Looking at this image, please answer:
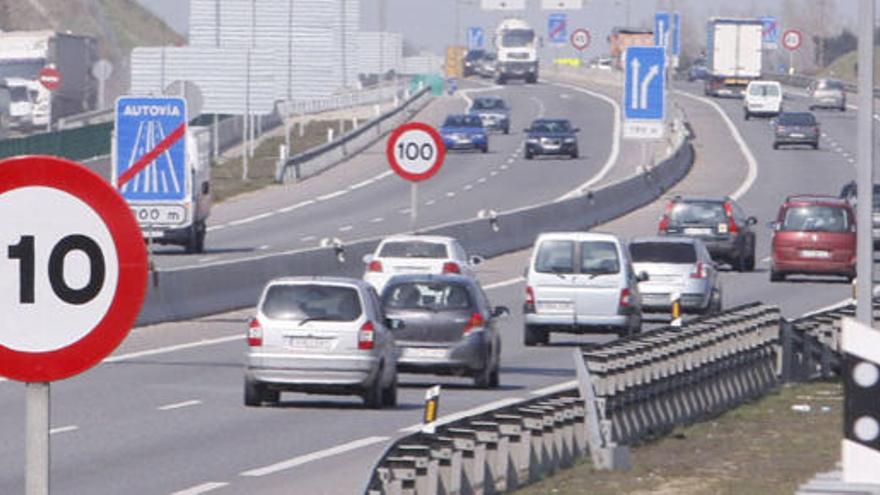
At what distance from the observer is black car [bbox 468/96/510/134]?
109 m

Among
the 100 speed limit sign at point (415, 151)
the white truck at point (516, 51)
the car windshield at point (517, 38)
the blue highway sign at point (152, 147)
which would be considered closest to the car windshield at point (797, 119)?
the white truck at point (516, 51)

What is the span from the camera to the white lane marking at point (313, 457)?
61.4 ft

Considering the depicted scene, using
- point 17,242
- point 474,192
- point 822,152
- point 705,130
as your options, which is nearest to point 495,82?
point 705,130

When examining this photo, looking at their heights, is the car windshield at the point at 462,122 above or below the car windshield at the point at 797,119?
below

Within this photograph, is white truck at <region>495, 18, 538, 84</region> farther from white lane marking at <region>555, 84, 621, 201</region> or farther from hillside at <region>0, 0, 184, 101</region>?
hillside at <region>0, 0, 184, 101</region>

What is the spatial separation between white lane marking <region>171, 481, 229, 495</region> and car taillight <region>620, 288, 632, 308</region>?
55.5 ft

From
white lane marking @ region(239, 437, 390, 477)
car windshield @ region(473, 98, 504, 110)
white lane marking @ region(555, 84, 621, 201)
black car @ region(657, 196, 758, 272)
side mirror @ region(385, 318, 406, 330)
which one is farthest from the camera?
car windshield @ region(473, 98, 504, 110)

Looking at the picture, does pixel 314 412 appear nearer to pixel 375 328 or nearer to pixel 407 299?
pixel 375 328

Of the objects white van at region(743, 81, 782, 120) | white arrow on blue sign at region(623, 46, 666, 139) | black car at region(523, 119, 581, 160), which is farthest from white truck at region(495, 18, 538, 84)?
white arrow on blue sign at region(623, 46, 666, 139)

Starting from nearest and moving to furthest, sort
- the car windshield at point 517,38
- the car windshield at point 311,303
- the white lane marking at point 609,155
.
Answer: the car windshield at point 311,303
the white lane marking at point 609,155
the car windshield at point 517,38

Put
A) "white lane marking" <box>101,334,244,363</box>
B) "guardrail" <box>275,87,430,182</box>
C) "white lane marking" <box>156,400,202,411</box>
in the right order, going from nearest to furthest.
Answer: "white lane marking" <box>156,400,202,411</box> → "white lane marking" <box>101,334,244,363</box> → "guardrail" <box>275,87,430,182</box>

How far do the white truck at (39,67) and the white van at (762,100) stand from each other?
30.7 m

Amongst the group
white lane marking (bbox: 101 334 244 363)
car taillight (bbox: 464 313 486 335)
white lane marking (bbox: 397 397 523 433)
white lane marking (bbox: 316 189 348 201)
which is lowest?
white lane marking (bbox: 101 334 244 363)

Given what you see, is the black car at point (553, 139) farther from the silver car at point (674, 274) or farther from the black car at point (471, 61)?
the black car at point (471, 61)
